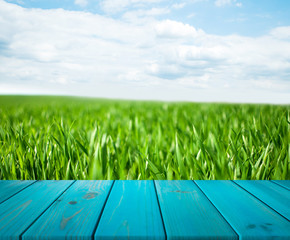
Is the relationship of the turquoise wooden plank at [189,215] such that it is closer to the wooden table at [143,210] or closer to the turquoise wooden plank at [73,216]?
the wooden table at [143,210]

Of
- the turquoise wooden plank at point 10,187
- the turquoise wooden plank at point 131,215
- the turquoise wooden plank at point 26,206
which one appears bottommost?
the turquoise wooden plank at point 10,187

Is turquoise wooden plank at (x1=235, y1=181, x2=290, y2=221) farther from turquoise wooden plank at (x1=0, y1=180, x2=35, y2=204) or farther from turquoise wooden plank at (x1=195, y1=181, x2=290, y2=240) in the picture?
turquoise wooden plank at (x1=0, y1=180, x2=35, y2=204)

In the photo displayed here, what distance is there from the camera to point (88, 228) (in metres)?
0.69

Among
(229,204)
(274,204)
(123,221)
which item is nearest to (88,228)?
(123,221)

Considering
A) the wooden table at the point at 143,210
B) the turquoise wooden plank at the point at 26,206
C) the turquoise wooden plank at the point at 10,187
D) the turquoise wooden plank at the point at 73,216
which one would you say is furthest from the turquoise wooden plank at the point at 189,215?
the turquoise wooden plank at the point at 10,187

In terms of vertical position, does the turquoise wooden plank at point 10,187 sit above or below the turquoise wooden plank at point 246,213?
below

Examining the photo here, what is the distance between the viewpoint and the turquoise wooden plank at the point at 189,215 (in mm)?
671

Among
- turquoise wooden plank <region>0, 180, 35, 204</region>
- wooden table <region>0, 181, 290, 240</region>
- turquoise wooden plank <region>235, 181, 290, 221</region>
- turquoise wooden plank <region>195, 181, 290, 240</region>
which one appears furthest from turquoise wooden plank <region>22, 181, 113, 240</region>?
turquoise wooden plank <region>235, 181, 290, 221</region>

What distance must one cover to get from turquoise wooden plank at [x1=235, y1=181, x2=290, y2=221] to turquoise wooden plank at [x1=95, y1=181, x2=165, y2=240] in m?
0.38

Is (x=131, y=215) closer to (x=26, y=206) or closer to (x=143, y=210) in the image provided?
(x=143, y=210)

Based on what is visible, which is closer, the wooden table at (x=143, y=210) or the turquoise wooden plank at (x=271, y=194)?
the wooden table at (x=143, y=210)

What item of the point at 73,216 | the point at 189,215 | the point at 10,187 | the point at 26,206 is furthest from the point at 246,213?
the point at 10,187

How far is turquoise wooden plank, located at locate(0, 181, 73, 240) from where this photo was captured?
2.28 ft

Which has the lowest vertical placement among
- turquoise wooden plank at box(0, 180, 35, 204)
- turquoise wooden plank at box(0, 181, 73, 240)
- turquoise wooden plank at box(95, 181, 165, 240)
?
turquoise wooden plank at box(0, 180, 35, 204)
